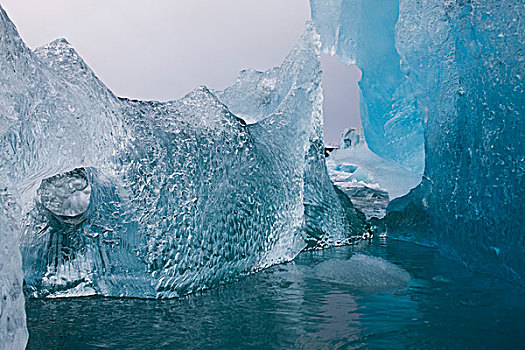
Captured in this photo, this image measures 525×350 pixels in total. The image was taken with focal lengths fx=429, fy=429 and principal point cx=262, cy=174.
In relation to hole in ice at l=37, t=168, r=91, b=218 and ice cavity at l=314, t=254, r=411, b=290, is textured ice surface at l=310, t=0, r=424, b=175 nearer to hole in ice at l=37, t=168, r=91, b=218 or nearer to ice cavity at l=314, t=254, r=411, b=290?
ice cavity at l=314, t=254, r=411, b=290

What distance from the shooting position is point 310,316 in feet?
3.76

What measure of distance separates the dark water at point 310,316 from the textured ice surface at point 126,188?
0.13 metres

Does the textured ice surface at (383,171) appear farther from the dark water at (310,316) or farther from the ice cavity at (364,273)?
the dark water at (310,316)

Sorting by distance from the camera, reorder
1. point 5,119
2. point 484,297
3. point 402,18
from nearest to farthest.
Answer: point 5,119, point 484,297, point 402,18

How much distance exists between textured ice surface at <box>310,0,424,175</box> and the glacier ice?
0.55 meters

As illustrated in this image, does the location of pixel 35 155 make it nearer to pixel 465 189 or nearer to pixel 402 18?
pixel 465 189

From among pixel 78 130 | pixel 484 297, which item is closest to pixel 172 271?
pixel 78 130

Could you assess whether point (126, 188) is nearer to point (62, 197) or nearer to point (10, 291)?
point (62, 197)

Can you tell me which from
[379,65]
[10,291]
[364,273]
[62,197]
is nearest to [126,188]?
[62,197]

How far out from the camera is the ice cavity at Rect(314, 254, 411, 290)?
1521 millimetres

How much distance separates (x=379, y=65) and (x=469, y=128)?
168 cm

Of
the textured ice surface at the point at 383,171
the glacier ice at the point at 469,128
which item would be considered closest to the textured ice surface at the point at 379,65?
the textured ice surface at the point at 383,171

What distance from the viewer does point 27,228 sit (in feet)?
5.24

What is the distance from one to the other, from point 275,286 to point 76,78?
1012 millimetres
